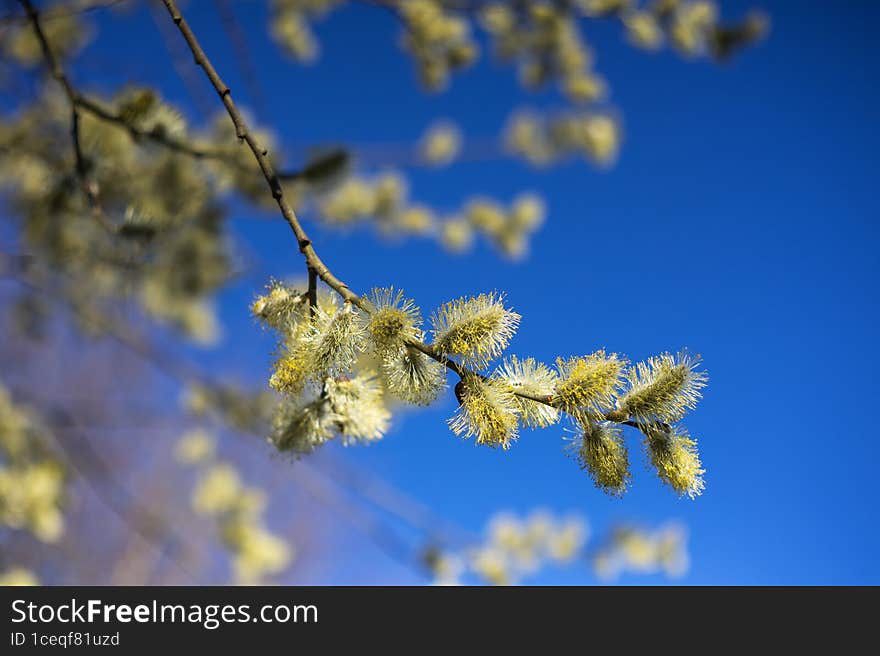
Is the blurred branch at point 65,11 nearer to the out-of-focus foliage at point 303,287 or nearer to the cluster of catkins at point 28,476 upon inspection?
the out-of-focus foliage at point 303,287

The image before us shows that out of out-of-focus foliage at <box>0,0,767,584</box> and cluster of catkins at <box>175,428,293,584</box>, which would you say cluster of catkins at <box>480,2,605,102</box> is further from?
cluster of catkins at <box>175,428,293,584</box>

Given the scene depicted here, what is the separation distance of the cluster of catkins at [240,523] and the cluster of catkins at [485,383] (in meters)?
1.69

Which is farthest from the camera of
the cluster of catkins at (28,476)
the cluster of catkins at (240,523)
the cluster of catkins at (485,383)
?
the cluster of catkins at (240,523)

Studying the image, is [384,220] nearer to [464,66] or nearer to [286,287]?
[464,66]

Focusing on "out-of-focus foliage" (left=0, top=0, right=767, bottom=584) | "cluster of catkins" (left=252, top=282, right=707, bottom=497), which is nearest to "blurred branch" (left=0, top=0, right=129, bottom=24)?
"out-of-focus foliage" (left=0, top=0, right=767, bottom=584)

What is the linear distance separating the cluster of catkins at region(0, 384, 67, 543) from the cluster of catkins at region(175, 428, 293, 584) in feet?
2.02

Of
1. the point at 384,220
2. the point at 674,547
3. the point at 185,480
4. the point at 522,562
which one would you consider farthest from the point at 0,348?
the point at 674,547

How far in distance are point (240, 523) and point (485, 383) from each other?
6.37ft

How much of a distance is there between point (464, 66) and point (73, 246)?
5.97 ft

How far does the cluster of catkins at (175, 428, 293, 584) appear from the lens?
238 cm

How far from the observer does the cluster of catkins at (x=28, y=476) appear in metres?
Answer: 2.22

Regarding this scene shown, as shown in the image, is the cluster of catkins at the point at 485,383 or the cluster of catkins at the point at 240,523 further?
the cluster of catkins at the point at 240,523

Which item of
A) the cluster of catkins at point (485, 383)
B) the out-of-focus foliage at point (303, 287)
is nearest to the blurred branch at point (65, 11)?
the out-of-focus foliage at point (303, 287)

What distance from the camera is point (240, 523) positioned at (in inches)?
96.7
